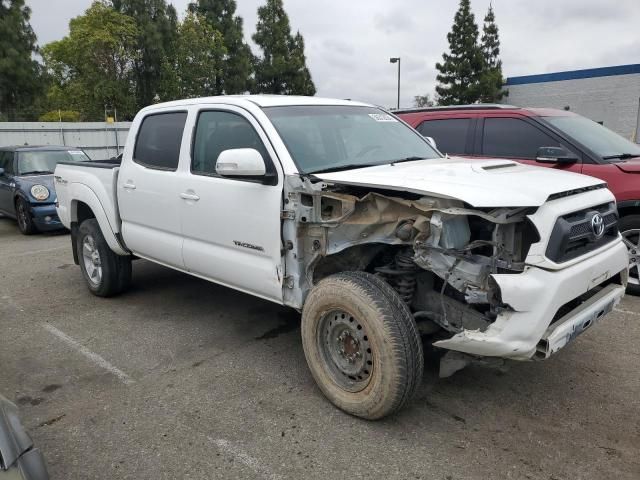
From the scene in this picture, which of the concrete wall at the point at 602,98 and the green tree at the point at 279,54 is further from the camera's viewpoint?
the green tree at the point at 279,54

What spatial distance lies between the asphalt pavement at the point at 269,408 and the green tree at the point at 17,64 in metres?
39.4

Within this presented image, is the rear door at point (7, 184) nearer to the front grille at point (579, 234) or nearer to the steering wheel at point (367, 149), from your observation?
the steering wheel at point (367, 149)

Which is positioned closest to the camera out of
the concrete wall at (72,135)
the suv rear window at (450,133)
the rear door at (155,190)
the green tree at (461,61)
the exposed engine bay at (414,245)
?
the exposed engine bay at (414,245)

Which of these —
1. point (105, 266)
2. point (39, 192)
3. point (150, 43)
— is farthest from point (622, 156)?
point (150, 43)

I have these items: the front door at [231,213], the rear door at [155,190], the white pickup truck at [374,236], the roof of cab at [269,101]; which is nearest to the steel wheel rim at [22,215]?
the rear door at [155,190]

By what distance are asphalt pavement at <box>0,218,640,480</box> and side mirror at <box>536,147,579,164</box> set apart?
1.57 meters

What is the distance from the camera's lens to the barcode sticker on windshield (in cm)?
443

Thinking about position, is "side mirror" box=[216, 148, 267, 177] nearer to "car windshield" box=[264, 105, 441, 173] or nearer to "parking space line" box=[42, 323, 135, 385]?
"car windshield" box=[264, 105, 441, 173]

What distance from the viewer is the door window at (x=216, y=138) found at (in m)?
3.83

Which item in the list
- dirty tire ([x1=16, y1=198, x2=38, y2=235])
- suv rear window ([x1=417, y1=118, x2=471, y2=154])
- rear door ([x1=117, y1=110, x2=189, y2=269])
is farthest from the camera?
dirty tire ([x1=16, y1=198, x2=38, y2=235])

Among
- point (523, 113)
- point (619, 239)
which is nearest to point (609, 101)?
point (523, 113)

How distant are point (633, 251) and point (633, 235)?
0.18 m

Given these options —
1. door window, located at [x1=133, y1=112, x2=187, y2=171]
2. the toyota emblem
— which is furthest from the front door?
the toyota emblem

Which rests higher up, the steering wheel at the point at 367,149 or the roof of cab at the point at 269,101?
the roof of cab at the point at 269,101
